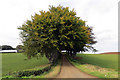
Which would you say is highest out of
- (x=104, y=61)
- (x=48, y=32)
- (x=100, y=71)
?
(x=48, y=32)

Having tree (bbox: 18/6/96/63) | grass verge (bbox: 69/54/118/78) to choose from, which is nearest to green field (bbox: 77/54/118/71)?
grass verge (bbox: 69/54/118/78)

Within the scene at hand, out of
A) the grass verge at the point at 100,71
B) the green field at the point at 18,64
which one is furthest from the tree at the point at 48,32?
the grass verge at the point at 100,71

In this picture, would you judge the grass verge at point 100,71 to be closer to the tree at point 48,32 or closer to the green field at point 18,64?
the tree at point 48,32

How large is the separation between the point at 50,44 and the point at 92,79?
1233cm

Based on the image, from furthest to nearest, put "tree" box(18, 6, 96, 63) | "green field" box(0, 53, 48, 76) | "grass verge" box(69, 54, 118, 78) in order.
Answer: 1. "tree" box(18, 6, 96, 63)
2. "green field" box(0, 53, 48, 76)
3. "grass verge" box(69, 54, 118, 78)

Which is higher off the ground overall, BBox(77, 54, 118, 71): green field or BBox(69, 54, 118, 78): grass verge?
BBox(69, 54, 118, 78): grass verge

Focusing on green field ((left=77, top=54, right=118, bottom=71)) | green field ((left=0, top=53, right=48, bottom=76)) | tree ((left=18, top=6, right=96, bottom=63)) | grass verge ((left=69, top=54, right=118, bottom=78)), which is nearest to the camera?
grass verge ((left=69, top=54, right=118, bottom=78))

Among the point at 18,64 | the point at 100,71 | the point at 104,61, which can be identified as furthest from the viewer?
the point at 104,61

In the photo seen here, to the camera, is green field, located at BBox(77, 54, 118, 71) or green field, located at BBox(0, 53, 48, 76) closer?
green field, located at BBox(0, 53, 48, 76)

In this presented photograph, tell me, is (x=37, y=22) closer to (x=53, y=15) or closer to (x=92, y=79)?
(x=53, y=15)

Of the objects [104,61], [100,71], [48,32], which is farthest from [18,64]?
[104,61]

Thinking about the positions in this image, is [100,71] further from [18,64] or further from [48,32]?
[18,64]

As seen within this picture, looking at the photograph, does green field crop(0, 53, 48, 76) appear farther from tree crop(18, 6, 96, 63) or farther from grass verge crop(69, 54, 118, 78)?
grass verge crop(69, 54, 118, 78)

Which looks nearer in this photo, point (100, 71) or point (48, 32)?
point (100, 71)
